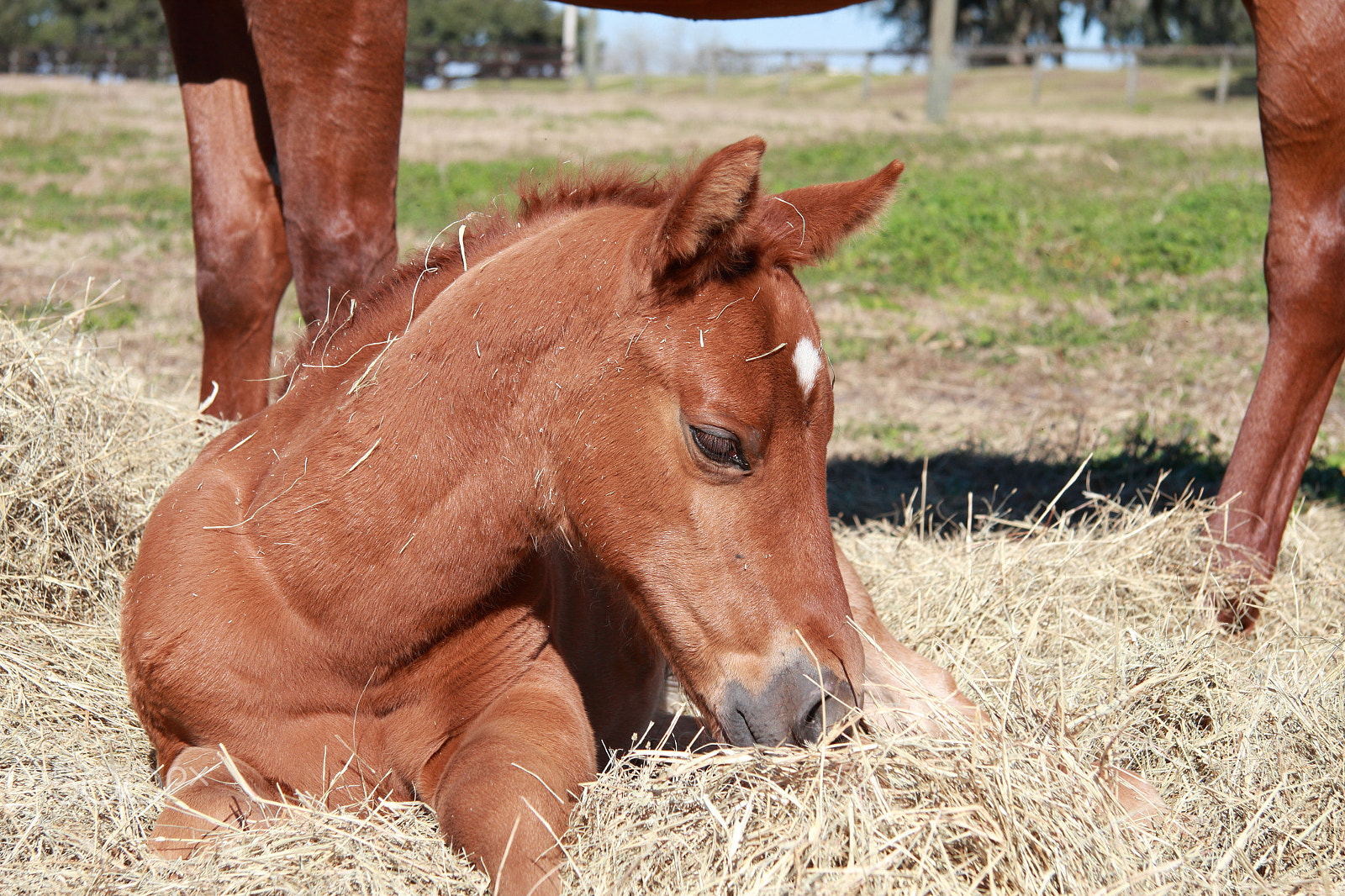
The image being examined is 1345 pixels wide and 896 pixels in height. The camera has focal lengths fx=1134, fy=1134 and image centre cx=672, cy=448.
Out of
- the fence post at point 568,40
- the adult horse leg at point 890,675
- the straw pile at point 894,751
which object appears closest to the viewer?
the straw pile at point 894,751

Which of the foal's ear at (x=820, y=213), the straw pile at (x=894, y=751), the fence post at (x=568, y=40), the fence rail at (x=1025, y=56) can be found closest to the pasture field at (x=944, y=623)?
the straw pile at (x=894, y=751)

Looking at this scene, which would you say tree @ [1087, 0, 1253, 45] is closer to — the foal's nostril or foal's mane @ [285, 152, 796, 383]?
foal's mane @ [285, 152, 796, 383]

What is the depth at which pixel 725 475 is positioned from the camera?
206 centimetres

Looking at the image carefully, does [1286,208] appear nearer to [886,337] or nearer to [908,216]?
[886,337]

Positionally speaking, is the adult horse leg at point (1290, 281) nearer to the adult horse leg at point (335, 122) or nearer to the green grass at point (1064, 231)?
the adult horse leg at point (335, 122)

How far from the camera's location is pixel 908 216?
387 inches

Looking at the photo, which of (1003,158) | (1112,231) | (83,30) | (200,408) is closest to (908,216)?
(1112,231)

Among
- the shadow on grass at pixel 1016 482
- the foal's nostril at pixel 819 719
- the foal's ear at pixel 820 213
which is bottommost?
the shadow on grass at pixel 1016 482

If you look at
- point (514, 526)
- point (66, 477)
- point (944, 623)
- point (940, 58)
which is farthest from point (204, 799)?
point (940, 58)

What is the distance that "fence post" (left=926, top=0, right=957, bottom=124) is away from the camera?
19359mm

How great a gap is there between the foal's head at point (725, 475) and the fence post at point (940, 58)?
61.8 feet

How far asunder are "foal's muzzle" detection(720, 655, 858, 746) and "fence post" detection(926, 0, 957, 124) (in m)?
19.1

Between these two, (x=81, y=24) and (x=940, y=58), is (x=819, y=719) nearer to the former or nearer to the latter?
(x=940, y=58)

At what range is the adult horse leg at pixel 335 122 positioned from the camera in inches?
114
